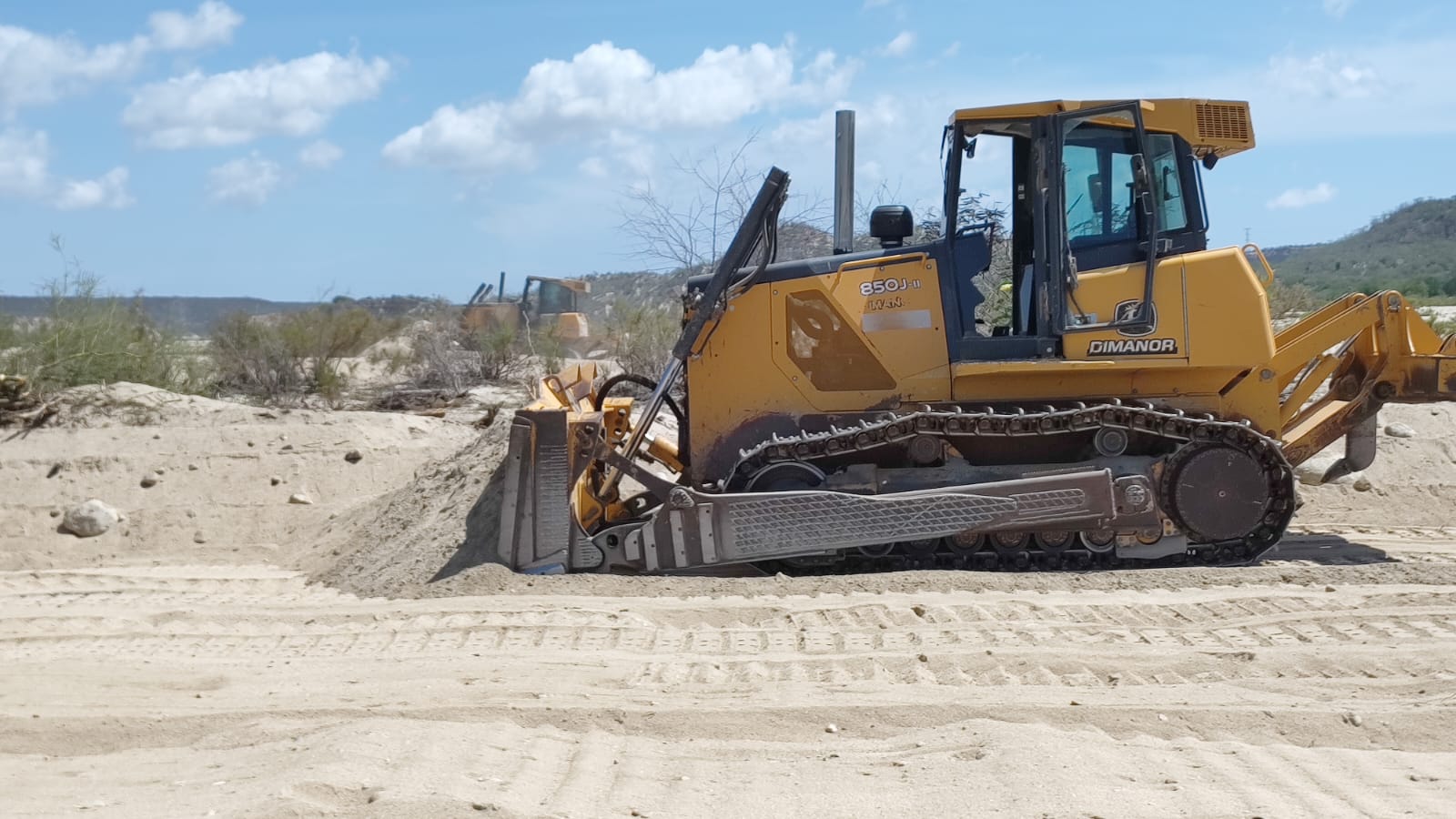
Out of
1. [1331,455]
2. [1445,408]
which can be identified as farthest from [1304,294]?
[1331,455]

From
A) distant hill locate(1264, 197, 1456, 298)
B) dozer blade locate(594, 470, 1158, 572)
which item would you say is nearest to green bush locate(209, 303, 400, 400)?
dozer blade locate(594, 470, 1158, 572)

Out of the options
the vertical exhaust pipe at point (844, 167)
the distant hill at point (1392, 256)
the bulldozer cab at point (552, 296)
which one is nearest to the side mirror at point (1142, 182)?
the vertical exhaust pipe at point (844, 167)

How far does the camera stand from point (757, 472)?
8.03 meters

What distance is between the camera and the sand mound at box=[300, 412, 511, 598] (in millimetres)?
8336

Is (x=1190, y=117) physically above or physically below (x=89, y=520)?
above

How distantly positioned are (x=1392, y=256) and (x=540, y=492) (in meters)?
55.2

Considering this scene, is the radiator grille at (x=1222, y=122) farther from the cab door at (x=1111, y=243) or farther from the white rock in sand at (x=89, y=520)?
the white rock in sand at (x=89, y=520)

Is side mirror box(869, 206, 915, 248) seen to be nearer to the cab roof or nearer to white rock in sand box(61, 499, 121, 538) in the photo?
the cab roof

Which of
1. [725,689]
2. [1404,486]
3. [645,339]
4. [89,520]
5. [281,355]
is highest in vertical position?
[645,339]

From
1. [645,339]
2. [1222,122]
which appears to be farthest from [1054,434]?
Answer: [645,339]

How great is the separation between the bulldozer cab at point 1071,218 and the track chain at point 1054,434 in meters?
0.43

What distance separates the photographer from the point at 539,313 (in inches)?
1108

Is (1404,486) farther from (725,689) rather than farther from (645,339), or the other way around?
(645,339)

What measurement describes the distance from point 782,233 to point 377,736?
1003 cm
